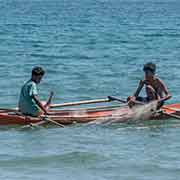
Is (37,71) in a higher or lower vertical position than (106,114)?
higher

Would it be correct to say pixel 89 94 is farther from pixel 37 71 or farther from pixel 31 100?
pixel 37 71

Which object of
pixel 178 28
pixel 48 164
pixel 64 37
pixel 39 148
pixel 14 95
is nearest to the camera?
pixel 48 164

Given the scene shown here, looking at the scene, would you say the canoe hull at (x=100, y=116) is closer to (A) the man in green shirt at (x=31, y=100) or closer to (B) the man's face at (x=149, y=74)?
(A) the man in green shirt at (x=31, y=100)

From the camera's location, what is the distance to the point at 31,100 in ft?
47.0

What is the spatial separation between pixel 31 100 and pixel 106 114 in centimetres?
163

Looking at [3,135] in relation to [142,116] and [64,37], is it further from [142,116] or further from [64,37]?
[64,37]

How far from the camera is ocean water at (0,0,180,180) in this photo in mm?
11945

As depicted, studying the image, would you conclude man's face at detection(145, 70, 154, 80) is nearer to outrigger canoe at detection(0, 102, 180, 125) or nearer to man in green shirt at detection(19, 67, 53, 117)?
outrigger canoe at detection(0, 102, 180, 125)

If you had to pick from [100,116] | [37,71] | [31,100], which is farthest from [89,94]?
[37,71]

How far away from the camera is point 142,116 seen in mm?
15141

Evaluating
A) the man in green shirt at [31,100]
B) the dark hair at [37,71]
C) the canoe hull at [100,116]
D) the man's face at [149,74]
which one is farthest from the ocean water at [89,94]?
the dark hair at [37,71]

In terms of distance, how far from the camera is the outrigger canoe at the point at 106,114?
14373 millimetres

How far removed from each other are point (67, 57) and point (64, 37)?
11437 millimetres

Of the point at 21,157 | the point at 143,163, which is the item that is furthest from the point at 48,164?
the point at 143,163
